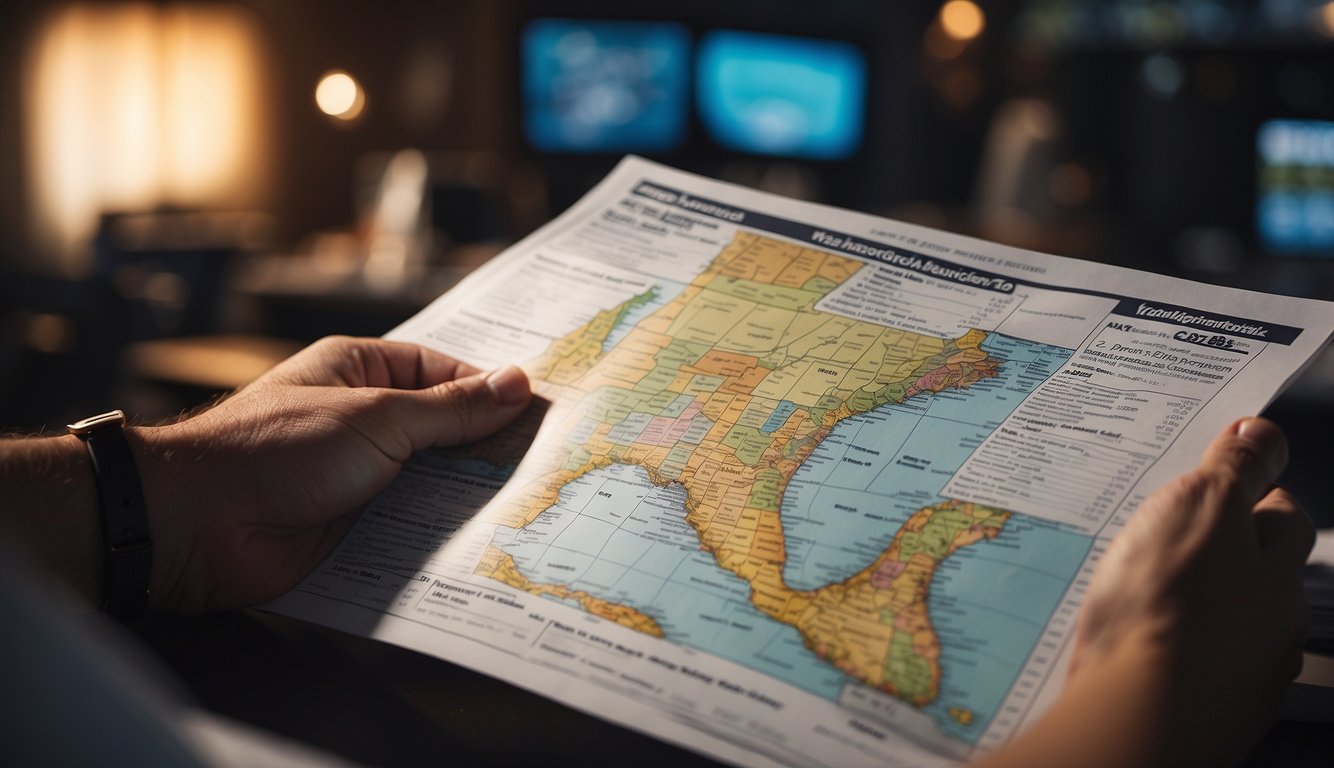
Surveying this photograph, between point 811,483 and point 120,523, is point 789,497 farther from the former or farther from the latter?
point 120,523

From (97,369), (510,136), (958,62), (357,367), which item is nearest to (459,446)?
(357,367)

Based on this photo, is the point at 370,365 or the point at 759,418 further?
the point at 370,365

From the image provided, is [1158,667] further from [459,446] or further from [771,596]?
[459,446]

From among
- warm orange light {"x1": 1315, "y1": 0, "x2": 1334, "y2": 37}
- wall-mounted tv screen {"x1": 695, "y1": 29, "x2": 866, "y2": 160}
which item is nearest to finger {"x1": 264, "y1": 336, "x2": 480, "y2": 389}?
warm orange light {"x1": 1315, "y1": 0, "x2": 1334, "y2": 37}

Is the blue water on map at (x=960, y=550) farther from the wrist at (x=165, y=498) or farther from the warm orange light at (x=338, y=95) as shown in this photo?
the warm orange light at (x=338, y=95)

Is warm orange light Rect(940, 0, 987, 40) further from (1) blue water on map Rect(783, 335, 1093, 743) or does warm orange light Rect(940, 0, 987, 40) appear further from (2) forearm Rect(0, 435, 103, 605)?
(2) forearm Rect(0, 435, 103, 605)

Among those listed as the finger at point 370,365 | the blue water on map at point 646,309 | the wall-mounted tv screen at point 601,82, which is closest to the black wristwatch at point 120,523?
the finger at point 370,365

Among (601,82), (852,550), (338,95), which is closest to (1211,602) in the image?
(852,550)
